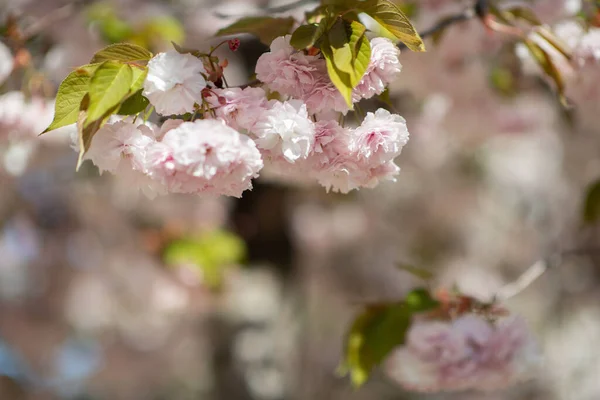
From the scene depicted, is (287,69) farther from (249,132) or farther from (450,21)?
(450,21)

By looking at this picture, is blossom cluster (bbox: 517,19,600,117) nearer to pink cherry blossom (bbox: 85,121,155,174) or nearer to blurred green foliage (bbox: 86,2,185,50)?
pink cherry blossom (bbox: 85,121,155,174)

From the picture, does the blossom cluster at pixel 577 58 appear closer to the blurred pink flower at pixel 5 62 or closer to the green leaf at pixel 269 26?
the green leaf at pixel 269 26

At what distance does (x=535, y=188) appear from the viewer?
546 centimetres

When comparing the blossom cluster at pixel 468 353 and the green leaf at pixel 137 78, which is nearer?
the green leaf at pixel 137 78

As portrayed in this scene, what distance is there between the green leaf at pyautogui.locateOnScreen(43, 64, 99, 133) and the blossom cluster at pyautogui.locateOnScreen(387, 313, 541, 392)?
778mm

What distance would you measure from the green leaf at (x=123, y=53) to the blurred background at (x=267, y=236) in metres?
0.46

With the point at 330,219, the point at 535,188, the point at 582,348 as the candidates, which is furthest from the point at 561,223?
the point at 330,219

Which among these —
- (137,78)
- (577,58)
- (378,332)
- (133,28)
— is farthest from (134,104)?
(133,28)

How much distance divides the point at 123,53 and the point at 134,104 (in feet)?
0.23

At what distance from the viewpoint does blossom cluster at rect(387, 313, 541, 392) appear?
4.50 feet

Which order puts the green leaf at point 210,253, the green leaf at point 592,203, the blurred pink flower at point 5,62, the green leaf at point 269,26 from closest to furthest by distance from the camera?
the green leaf at point 269,26 < the blurred pink flower at point 5,62 < the green leaf at point 592,203 < the green leaf at point 210,253

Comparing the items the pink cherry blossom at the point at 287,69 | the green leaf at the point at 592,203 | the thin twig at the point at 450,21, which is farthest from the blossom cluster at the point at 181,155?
the green leaf at the point at 592,203

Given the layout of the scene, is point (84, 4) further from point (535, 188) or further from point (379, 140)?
point (535, 188)

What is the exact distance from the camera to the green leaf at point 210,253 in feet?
11.8
